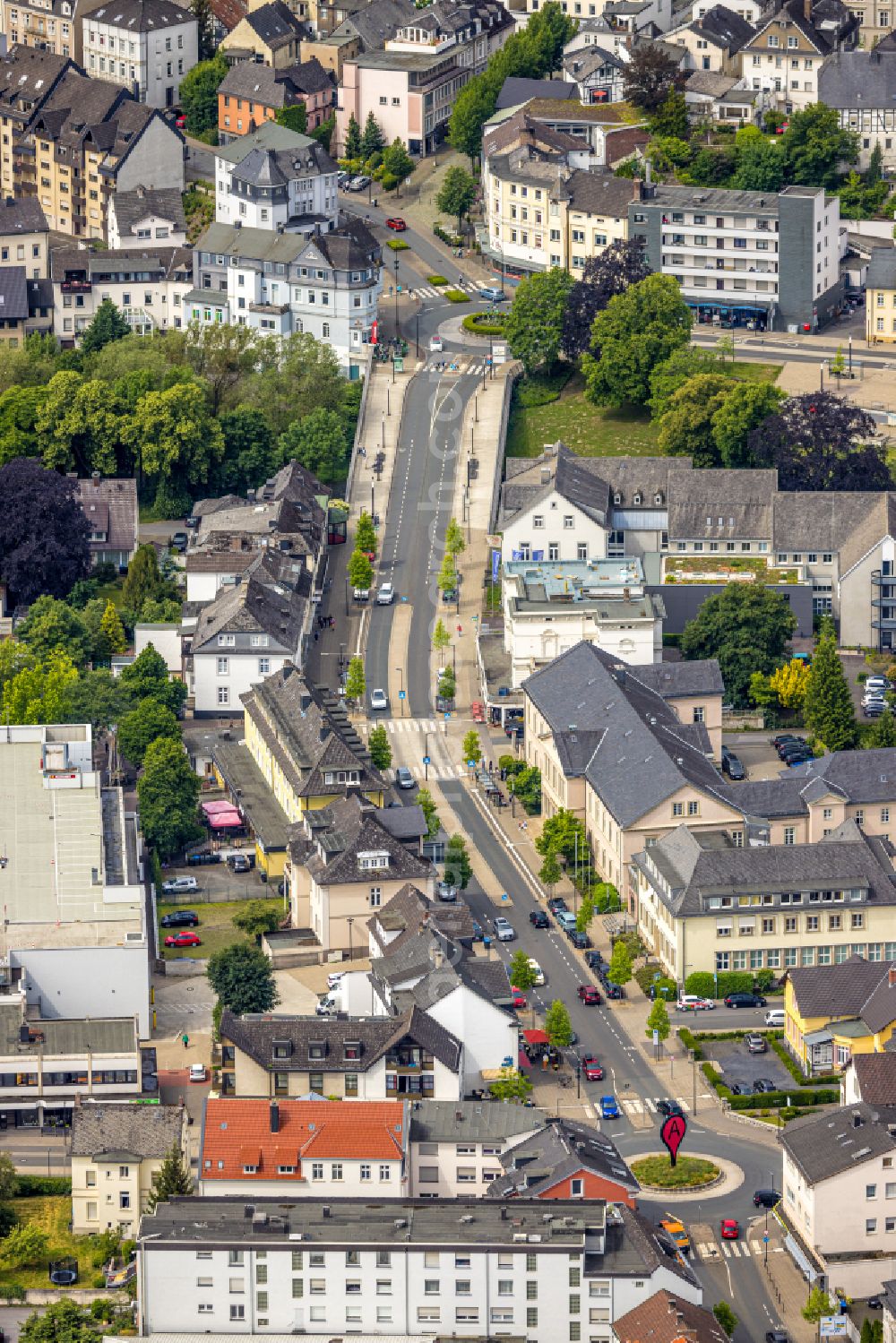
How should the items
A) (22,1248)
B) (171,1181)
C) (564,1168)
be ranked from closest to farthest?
(564,1168)
(171,1181)
(22,1248)

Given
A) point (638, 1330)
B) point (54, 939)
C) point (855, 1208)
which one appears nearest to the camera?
point (638, 1330)

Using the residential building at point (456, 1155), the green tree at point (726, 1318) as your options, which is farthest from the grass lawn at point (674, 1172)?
the green tree at point (726, 1318)

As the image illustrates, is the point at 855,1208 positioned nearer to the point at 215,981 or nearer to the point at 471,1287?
the point at 471,1287

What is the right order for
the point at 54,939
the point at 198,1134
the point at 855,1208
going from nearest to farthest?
the point at 855,1208
the point at 198,1134
the point at 54,939

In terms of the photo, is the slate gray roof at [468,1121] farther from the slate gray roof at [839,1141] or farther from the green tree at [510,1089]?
the slate gray roof at [839,1141]

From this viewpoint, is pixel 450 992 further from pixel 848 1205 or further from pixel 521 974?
pixel 848 1205

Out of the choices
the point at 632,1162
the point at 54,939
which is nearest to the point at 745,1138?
the point at 632,1162

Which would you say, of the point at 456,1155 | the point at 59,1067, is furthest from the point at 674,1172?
the point at 59,1067
